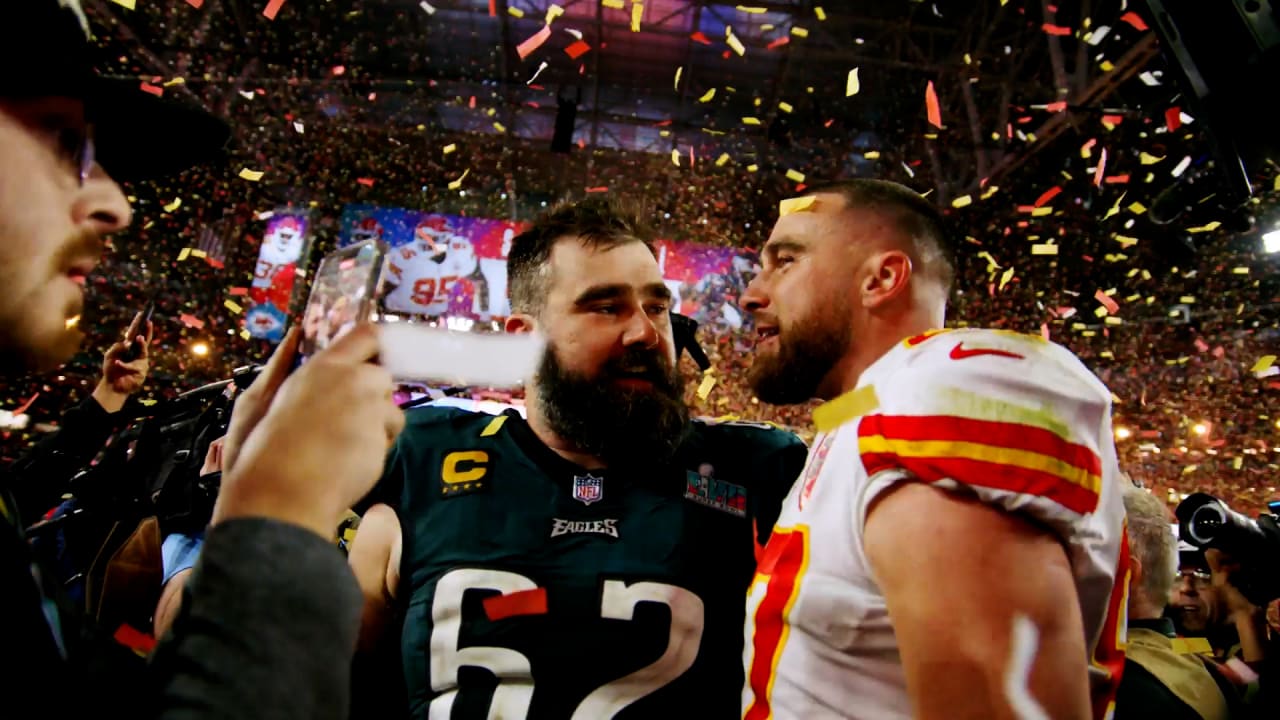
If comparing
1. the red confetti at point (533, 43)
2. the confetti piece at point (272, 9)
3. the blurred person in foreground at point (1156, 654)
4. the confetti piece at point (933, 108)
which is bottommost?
the blurred person in foreground at point (1156, 654)

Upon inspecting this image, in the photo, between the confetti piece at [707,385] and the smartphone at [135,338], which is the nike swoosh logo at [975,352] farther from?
the confetti piece at [707,385]

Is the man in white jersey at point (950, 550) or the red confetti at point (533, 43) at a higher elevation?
the red confetti at point (533, 43)

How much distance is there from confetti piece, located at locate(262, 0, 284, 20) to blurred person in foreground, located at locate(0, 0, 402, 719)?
10337 mm

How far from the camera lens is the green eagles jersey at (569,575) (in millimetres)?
1688

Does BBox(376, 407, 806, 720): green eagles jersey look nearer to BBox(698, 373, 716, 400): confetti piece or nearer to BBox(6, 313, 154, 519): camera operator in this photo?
BBox(6, 313, 154, 519): camera operator

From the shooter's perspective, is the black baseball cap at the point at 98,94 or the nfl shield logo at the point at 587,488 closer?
the black baseball cap at the point at 98,94

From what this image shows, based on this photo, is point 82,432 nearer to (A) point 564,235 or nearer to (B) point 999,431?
(A) point 564,235

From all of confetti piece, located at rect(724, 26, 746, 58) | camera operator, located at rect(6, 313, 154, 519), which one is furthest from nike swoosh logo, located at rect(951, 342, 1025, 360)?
confetti piece, located at rect(724, 26, 746, 58)

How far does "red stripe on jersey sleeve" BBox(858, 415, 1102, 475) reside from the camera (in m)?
1.14

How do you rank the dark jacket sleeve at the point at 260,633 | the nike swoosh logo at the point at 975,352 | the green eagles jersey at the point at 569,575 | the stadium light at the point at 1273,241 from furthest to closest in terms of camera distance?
the stadium light at the point at 1273,241 < the green eagles jersey at the point at 569,575 < the nike swoosh logo at the point at 975,352 < the dark jacket sleeve at the point at 260,633

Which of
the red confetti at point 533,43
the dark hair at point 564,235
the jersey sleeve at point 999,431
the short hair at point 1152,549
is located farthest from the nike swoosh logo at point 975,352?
the red confetti at point 533,43

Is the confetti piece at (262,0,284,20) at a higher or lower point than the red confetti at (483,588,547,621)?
higher

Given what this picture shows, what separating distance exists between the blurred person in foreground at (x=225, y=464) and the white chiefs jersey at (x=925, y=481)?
891mm

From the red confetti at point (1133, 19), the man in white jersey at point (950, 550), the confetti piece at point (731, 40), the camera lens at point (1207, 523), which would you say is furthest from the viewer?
the confetti piece at point (731, 40)
